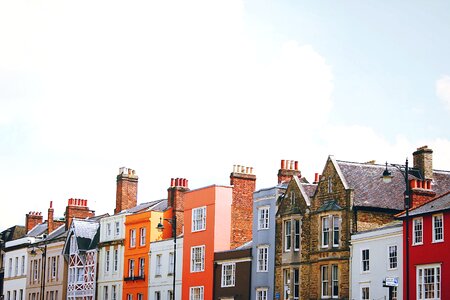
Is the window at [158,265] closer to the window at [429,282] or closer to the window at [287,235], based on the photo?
the window at [287,235]

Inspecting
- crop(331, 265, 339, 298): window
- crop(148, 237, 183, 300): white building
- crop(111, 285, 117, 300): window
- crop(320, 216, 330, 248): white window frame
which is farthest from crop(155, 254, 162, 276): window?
crop(331, 265, 339, 298): window

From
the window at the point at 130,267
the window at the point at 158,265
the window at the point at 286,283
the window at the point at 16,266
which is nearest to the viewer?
the window at the point at 286,283

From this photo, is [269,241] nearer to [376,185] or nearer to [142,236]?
[376,185]

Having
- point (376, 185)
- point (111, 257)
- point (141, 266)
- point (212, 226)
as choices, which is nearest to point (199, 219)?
point (212, 226)

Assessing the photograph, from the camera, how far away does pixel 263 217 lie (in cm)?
6712

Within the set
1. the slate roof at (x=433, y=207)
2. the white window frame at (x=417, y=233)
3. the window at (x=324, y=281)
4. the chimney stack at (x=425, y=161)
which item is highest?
the chimney stack at (x=425, y=161)

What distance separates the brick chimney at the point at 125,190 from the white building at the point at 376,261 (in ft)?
119

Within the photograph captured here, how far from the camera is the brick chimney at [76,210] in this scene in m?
96.9

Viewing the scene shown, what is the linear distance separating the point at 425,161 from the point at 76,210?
1822 inches

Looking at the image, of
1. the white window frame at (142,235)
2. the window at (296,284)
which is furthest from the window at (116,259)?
the window at (296,284)

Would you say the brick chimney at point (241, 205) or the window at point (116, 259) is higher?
the brick chimney at point (241, 205)

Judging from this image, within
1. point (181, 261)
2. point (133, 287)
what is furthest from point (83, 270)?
point (181, 261)

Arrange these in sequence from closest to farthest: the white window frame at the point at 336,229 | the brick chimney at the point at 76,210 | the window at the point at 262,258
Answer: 1. the white window frame at the point at 336,229
2. the window at the point at 262,258
3. the brick chimney at the point at 76,210

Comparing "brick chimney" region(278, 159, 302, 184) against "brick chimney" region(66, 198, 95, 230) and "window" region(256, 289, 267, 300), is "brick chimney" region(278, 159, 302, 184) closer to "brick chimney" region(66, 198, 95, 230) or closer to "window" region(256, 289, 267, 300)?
"window" region(256, 289, 267, 300)
